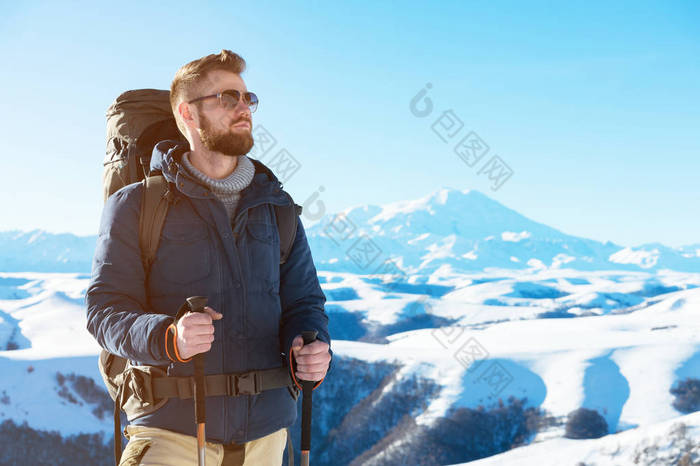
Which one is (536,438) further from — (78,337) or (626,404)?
(78,337)

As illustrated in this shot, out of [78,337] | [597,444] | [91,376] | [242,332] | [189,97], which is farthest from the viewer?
[78,337]

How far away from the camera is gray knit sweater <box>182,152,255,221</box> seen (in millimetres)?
3789

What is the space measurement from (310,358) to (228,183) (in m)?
1.37

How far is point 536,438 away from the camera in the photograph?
228ft

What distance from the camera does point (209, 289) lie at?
3504mm

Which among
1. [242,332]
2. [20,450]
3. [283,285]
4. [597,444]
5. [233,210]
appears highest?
[233,210]

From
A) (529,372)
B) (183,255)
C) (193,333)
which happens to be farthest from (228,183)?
(529,372)

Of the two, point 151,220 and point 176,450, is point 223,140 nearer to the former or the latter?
point 151,220

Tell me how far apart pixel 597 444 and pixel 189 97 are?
147ft

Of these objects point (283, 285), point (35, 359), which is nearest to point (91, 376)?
point (35, 359)

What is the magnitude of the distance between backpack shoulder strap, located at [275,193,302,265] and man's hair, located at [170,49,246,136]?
916 millimetres

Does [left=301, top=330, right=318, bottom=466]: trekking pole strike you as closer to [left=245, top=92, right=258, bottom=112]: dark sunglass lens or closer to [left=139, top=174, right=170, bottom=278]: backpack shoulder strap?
[left=139, top=174, right=170, bottom=278]: backpack shoulder strap

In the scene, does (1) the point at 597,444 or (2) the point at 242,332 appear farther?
(1) the point at 597,444

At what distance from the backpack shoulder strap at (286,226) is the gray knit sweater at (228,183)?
31 cm
